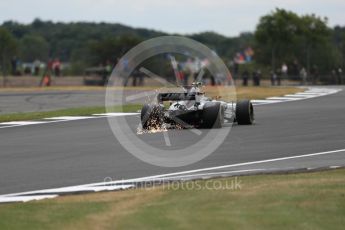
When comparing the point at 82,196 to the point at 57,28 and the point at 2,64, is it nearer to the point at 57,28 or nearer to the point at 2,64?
the point at 2,64

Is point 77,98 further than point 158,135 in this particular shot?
Yes

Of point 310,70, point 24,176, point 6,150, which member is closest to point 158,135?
point 6,150

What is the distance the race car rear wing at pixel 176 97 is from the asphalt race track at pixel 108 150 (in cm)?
81

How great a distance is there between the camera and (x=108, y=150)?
51.7ft

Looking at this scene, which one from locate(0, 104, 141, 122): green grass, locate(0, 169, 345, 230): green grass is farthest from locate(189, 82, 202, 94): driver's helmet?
locate(0, 169, 345, 230): green grass

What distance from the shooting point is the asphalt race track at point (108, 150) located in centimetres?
1274

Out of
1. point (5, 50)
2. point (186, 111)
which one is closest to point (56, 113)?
point (186, 111)

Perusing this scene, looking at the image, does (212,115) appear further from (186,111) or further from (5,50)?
(5,50)

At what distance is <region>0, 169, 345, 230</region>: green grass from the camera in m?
8.86

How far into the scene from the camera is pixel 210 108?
62.4ft

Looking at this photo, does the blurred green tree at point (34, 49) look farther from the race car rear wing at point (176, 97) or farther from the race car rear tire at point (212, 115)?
the race car rear tire at point (212, 115)

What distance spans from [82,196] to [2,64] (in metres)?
41.1

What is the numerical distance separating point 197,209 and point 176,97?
380 inches

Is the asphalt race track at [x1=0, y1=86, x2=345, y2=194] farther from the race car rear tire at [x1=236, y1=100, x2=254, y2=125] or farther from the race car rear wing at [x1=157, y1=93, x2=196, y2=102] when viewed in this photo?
the race car rear wing at [x1=157, y1=93, x2=196, y2=102]
